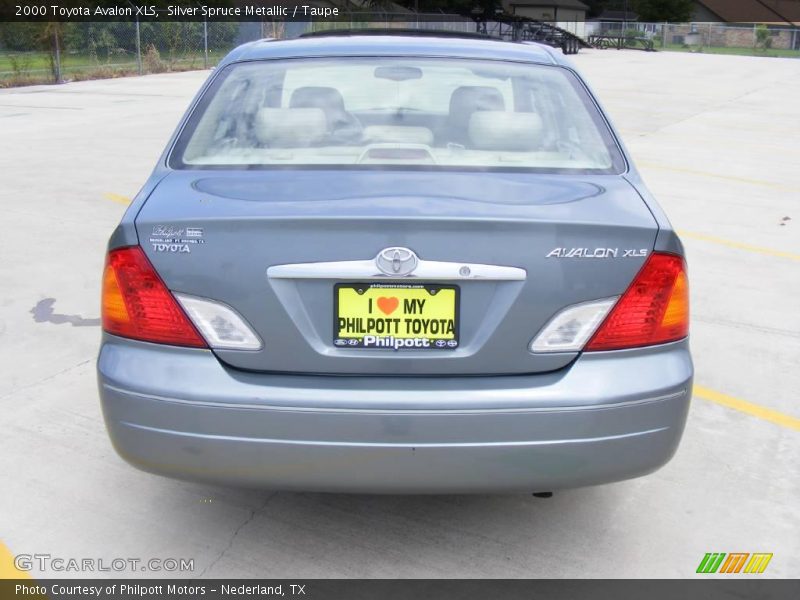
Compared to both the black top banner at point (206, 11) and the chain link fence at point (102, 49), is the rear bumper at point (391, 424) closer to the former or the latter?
the chain link fence at point (102, 49)

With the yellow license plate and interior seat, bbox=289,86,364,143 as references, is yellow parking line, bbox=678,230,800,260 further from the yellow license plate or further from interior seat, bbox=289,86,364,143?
the yellow license plate

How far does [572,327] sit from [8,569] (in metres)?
1.94

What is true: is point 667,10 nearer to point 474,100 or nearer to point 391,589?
point 474,100

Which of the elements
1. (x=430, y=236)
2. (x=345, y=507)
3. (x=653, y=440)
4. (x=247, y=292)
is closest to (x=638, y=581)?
(x=653, y=440)

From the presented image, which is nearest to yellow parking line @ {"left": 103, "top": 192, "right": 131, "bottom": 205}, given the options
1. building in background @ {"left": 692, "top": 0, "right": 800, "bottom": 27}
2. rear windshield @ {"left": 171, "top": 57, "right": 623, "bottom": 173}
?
rear windshield @ {"left": 171, "top": 57, "right": 623, "bottom": 173}

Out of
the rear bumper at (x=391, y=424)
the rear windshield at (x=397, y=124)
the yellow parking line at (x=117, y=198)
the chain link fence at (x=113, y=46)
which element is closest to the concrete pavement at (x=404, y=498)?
the yellow parking line at (x=117, y=198)

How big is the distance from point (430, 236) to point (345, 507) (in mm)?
1265

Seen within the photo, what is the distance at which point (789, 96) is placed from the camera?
24.8 m

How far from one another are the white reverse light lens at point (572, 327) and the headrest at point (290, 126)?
122cm

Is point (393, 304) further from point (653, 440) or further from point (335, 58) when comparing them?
point (335, 58)

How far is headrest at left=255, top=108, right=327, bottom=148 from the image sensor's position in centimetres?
349

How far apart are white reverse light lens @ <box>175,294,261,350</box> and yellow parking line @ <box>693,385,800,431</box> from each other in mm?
2662

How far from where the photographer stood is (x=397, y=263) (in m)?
2.64

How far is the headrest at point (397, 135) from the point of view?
3545 mm
